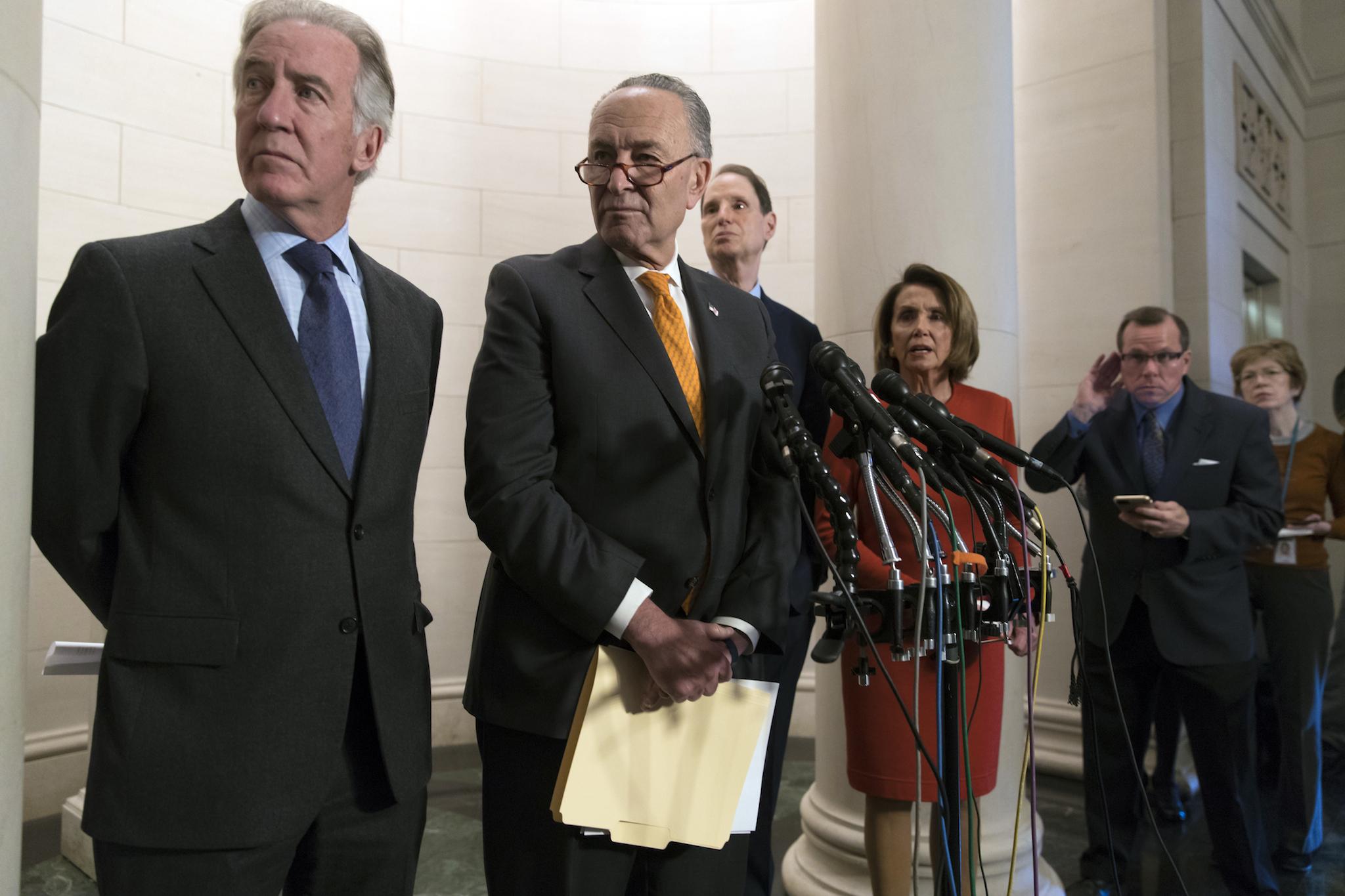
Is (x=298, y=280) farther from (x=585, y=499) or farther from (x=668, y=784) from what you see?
(x=668, y=784)

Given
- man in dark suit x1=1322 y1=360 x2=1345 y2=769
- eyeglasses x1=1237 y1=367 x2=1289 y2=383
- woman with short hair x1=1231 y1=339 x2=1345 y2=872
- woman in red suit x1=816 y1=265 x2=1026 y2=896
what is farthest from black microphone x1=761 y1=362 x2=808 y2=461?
man in dark suit x1=1322 y1=360 x2=1345 y2=769

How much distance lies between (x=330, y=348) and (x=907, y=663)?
5.30 feet

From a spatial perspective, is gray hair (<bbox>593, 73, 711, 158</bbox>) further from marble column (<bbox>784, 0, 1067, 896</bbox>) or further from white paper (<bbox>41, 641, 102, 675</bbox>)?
marble column (<bbox>784, 0, 1067, 896</bbox>)

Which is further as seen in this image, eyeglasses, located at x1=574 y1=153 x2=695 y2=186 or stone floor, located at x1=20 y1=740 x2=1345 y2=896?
stone floor, located at x1=20 y1=740 x2=1345 y2=896

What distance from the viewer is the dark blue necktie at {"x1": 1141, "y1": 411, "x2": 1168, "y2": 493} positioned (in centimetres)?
340

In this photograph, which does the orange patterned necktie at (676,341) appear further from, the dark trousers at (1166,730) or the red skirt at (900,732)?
the dark trousers at (1166,730)

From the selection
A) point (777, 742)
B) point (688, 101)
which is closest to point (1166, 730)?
point (777, 742)

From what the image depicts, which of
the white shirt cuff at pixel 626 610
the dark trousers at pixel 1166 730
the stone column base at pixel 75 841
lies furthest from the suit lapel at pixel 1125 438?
the stone column base at pixel 75 841

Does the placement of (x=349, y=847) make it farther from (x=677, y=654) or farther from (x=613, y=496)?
(x=613, y=496)

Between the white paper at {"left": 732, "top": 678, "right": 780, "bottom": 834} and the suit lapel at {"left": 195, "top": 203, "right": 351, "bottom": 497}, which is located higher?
the suit lapel at {"left": 195, "top": 203, "right": 351, "bottom": 497}

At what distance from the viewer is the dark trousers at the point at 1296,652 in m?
3.81

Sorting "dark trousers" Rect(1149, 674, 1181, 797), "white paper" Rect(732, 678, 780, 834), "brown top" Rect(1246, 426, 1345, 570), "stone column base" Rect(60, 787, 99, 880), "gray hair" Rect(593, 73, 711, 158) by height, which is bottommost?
"stone column base" Rect(60, 787, 99, 880)

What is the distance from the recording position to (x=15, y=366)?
3.53 feet

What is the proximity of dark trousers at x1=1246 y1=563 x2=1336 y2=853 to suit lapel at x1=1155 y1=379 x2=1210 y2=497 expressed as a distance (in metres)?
0.78
